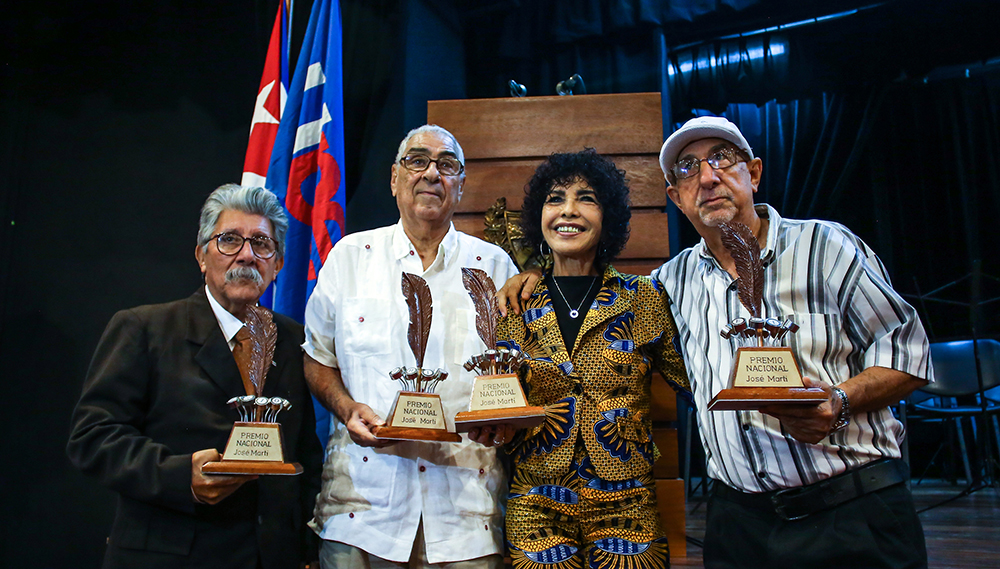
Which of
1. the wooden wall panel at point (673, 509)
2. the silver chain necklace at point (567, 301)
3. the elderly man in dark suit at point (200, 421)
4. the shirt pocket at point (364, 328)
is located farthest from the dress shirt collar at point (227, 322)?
the wooden wall panel at point (673, 509)

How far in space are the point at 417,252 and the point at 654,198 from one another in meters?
1.13

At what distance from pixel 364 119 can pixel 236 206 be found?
177 cm

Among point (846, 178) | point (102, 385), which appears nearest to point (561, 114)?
point (102, 385)

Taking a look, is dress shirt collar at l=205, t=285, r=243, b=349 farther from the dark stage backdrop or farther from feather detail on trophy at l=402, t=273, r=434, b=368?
the dark stage backdrop

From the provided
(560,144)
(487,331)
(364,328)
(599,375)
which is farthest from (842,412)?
(560,144)

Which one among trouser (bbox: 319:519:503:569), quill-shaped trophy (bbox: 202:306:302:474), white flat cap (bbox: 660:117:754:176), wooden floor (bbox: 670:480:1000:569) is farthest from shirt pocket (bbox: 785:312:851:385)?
wooden floor (bbox: 670:480:1000:569)

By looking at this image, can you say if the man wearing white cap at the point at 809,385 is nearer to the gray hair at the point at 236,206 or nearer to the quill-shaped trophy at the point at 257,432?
the quill-shaped trophy at the point at 257,432

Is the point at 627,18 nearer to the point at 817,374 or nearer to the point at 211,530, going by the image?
the point at 817,374

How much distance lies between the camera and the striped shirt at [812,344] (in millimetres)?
1528

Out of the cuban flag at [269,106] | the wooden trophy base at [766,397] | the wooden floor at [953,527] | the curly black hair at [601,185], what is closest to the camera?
the wooden trophy base at [766,397]

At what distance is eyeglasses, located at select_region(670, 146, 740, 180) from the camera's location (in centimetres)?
179

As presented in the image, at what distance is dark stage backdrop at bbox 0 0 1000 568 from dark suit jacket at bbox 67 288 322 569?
173cm

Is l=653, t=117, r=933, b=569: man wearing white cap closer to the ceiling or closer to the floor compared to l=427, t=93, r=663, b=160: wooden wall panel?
closer to the floor

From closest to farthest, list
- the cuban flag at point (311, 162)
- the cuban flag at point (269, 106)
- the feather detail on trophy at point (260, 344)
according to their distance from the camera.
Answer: the feather detail on trophy at point (260, 344) < the cuban flag at point (311, 162) < the cuban flag at point (269, 106)
